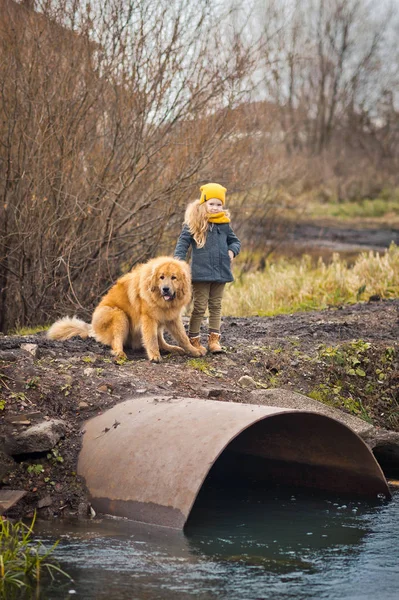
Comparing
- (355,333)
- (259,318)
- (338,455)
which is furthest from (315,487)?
(259,318)

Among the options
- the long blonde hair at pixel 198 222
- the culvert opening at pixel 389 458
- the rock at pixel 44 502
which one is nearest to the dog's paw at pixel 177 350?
the long blonde hair at pixel 198 222

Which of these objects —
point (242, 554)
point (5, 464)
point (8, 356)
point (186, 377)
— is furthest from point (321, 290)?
point (242, 554)

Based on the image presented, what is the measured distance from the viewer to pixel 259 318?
35.5ft

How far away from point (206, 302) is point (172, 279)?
638 mm

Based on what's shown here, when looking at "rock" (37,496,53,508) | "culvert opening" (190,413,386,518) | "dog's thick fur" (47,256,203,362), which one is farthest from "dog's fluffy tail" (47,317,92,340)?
"rock" (37,496,53,508)

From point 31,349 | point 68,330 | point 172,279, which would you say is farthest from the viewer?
point 68,330

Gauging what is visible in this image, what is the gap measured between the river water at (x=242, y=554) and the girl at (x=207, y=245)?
95.1 inches

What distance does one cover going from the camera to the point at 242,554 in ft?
16.6

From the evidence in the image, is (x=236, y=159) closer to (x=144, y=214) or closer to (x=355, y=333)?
(x=144, y=214)

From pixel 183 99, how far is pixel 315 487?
5.88 metres

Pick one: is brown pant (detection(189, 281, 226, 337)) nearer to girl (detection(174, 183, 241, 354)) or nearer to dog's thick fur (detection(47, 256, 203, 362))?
girl (detection(174, 183, 241, 354))

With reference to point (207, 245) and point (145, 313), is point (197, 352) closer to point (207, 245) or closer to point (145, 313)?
point (145, 313)

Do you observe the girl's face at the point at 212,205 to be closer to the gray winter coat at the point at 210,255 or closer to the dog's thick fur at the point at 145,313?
the gray winter coat at the point at 210,255

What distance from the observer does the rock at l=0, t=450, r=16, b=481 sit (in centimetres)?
578
